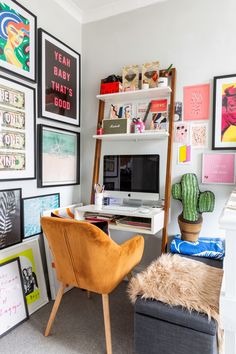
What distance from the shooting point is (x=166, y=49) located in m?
2.24

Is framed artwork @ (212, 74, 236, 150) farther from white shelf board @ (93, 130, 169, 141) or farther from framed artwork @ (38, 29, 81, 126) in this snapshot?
framed artwork @ (38, 29, 81, 126)

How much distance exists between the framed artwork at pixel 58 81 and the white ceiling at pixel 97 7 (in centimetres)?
→ 39

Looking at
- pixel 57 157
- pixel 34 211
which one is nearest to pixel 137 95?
pixel 57 157

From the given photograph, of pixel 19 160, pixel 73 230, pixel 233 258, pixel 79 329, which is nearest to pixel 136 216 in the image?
pixel 73 230

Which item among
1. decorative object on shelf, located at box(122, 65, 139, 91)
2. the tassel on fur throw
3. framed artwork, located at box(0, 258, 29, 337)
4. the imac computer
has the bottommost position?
framed artwork, located at box(0, 258, 29, 337)

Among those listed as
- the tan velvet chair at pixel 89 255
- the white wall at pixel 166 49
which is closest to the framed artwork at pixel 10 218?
the tan velvet chair at pixel 89 255

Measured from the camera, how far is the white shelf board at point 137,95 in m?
2.12

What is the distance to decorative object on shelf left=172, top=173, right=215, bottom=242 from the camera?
199 centimetres

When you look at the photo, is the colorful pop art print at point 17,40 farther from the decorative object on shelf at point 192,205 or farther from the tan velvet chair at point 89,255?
the decorative object on shelf at point 192,205

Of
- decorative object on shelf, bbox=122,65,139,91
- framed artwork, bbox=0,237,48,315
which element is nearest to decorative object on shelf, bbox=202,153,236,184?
decorative object on shelf, bbox=122,65,139,91

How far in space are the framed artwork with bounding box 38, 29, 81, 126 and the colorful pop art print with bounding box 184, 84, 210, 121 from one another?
3.60ft

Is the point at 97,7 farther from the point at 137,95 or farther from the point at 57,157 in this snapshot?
the point at 57,157

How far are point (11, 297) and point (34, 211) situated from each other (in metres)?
0.65

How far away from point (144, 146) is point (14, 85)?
1214mm
